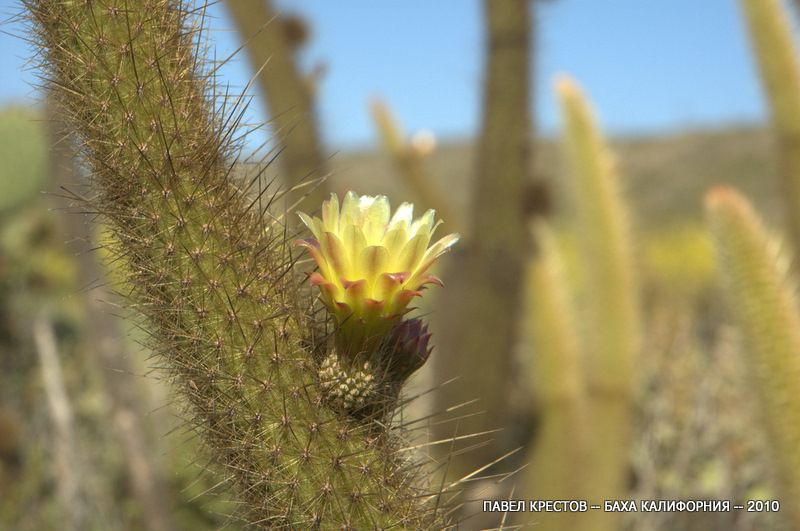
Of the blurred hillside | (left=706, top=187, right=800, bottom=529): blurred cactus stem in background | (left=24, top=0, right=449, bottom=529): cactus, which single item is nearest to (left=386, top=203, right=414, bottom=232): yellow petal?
(left=24, top=0, right=449, bottom=529): cactus

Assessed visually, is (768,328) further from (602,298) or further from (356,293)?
(356,293)

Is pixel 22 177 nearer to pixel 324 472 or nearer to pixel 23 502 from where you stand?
pixel 23 502

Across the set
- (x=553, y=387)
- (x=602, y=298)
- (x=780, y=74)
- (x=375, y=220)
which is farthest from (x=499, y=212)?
(x=375, y=220)

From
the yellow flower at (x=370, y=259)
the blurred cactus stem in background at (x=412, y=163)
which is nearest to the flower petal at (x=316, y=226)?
the yellow flower at (x=370, y=259)

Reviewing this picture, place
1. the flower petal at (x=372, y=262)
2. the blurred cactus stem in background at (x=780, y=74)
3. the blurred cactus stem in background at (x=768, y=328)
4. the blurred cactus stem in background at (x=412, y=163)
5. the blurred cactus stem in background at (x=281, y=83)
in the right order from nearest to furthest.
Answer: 1. the flower petal at (x=372, y=262)
2. the blurred cactus stem in background at (x=768, y=328)
3. the blurred cactus stem in background at (x=281, y=83)
4. the blurred cactus stem in background at (x=780, y=74)
5. the blurred cactus stem in background at (x=412, y=163)

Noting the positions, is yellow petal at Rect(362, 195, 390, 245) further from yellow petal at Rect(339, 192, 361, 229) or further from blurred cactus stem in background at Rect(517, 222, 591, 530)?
blurred cactus stem in background at Rect(517, 222, 591, 530)

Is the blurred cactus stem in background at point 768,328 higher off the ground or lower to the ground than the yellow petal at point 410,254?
lower

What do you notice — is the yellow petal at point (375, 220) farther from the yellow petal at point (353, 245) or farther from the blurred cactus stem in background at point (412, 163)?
the blurred cactus stem in background at point (412, 163)

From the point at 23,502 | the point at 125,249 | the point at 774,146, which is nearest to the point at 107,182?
the point at 125,249
